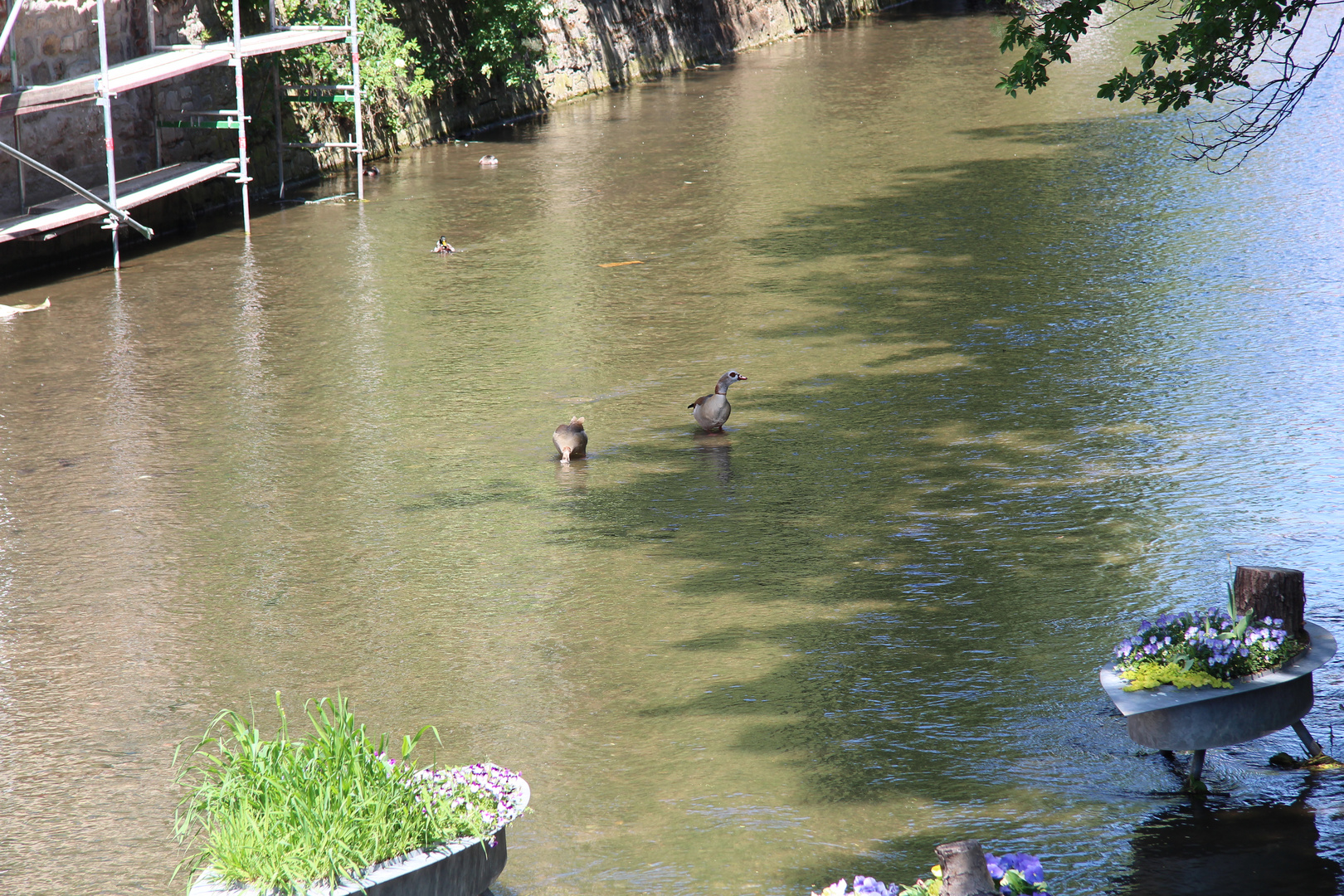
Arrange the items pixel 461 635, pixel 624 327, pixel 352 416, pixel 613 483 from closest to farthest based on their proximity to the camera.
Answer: pixel 461 635, pixel 613 483, pixel 352 416, pixel 624 327

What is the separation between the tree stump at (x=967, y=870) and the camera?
3.60 meters

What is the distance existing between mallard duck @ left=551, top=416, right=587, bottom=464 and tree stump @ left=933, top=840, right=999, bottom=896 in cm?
483

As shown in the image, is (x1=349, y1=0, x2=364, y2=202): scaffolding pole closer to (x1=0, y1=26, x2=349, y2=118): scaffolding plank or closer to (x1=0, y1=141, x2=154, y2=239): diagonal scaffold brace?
(x1=0, y1=26, x2=349, y2=118): scaffolding plank

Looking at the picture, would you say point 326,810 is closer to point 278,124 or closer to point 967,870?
point 967,870

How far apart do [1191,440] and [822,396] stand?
244 cm

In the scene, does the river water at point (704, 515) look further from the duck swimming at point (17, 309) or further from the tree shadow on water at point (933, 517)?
the duck swimming at point (17, 309)

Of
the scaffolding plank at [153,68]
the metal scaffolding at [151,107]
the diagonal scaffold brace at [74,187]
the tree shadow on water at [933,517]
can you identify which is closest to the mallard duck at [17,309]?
the metal scaffolding at [151,107]

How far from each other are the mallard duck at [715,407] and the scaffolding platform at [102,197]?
22.4ft

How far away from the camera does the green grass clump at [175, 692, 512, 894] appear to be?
3.72 meters

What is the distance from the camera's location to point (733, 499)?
304 inches

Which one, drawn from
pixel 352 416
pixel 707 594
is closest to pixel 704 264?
pixel 352 416

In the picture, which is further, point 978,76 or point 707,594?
point 978,76

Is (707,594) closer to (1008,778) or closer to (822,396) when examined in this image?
(1008,778)

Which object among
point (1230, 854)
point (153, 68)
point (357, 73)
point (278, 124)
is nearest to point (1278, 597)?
point (1230, 854)
